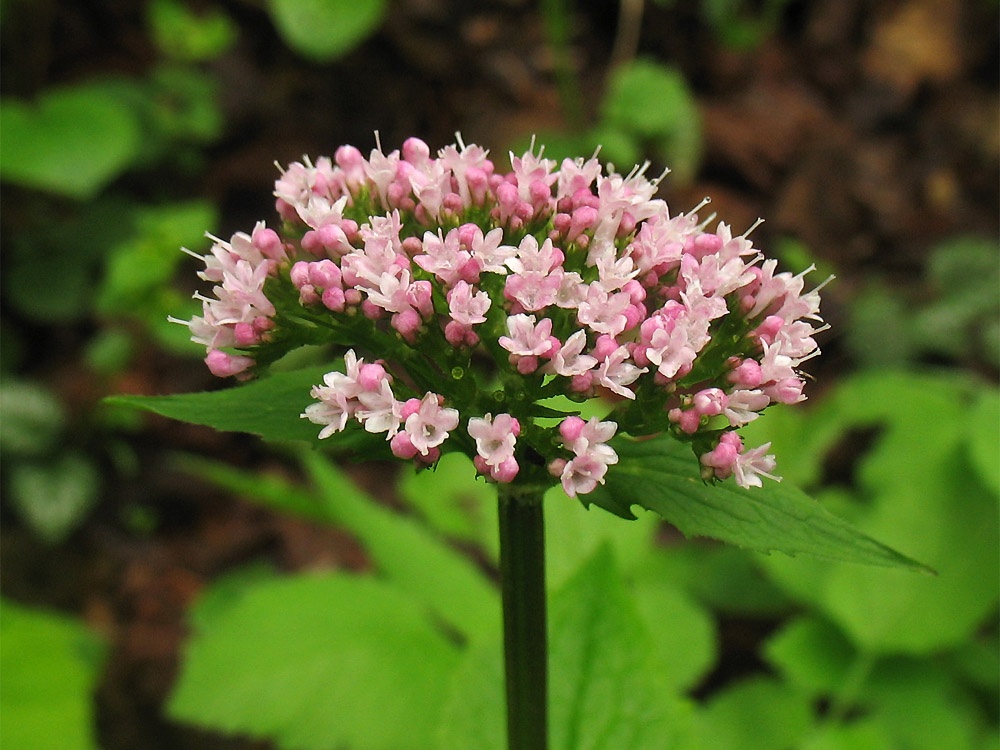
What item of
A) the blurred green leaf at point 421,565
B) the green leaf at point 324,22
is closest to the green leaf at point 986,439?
the blurred green leaf at point 421,565

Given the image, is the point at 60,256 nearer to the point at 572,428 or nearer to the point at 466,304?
the point at 466,304

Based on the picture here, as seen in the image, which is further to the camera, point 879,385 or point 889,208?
point 889,208

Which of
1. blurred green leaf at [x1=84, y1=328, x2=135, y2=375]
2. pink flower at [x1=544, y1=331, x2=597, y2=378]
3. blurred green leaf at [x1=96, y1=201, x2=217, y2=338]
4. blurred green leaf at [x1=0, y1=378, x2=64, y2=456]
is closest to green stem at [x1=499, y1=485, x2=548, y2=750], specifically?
pink flower at [x1=544, y1=331, x2=597, y2=378]

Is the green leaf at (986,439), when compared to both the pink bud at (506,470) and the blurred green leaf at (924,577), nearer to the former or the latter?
the blurred green leaf at (924,577)

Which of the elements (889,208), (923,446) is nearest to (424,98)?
(889,208)

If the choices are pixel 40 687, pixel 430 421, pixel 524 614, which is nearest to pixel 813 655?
pixel 524 614

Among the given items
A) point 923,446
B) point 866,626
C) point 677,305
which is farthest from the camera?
point 923,446

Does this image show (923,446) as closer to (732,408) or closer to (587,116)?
(732,408)
